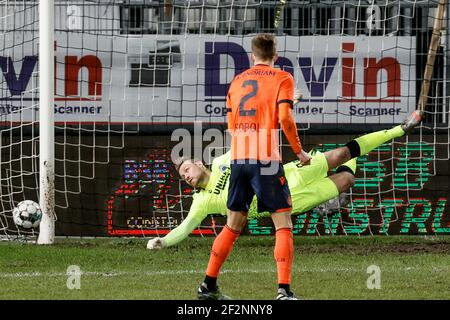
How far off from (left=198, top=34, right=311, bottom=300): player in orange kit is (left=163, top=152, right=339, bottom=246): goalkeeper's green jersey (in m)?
3.14

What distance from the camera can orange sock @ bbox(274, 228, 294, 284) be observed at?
7609 mm

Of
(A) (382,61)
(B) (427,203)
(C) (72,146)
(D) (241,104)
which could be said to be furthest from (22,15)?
(D) (241,104)

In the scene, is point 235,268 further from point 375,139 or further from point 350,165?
point 350,165

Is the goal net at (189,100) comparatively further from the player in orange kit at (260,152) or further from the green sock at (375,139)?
the player in orange kit at (260,152)

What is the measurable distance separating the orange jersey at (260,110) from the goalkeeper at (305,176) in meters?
3.04

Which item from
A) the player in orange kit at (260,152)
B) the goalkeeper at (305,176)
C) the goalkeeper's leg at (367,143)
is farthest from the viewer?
the goalkeeper's leg at (367,143)

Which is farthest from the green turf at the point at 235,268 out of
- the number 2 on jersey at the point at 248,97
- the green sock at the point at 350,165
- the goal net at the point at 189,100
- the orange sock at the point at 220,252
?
the number 2 on jersey at the point at 248,97

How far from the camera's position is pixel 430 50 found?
12.8m

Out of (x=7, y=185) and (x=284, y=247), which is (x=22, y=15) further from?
(x=284, y=247)

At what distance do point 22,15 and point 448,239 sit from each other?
605 cm

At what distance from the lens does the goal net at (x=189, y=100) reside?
42.3ft

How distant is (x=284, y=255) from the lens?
302 inches

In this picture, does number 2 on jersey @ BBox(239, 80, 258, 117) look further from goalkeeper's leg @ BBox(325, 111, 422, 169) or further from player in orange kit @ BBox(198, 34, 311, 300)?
goalkeeper's leg @ BBox(325, 111, 422, 169)

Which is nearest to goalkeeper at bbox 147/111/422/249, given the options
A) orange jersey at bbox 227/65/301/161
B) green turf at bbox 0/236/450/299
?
green turf at bbox 0/236/450/299
